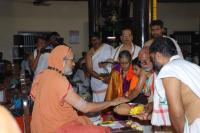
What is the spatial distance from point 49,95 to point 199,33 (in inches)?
431

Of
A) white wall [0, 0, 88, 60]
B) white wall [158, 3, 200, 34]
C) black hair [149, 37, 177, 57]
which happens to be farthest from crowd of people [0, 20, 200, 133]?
white wall [158, 3, 200, 34]

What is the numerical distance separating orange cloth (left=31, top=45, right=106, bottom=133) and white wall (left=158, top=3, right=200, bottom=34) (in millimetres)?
10450

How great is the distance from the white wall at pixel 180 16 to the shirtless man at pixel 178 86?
1063 cm

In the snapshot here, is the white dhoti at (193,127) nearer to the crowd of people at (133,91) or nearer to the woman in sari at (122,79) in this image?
the crowd of people at (133,91)

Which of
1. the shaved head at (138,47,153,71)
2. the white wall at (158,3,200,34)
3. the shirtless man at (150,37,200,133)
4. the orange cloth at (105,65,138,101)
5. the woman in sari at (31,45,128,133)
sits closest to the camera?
the shirtless man at (150,37,200,133)

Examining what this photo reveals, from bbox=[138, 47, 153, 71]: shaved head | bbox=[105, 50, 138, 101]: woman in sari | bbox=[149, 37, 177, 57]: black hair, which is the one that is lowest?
bbox=[105, 50, 138, 101]: woman in sari

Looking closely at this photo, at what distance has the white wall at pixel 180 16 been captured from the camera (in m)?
13.2

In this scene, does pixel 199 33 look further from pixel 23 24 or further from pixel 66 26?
pixel 23 24

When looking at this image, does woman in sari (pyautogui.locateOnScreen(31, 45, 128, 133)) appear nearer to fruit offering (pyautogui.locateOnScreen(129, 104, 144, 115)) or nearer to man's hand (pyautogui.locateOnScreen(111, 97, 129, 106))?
man's hand (pyautogui.locateOnScreen(111, 97, 129, 106))

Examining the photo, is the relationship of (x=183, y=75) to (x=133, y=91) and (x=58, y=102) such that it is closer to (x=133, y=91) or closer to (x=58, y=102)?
(x=58, y=102)

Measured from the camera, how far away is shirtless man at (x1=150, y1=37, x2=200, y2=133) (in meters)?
2.66

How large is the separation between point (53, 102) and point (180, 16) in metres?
11.0

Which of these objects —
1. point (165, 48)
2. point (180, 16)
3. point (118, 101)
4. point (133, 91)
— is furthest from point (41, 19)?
point (165, 48)

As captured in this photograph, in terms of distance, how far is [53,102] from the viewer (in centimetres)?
305
